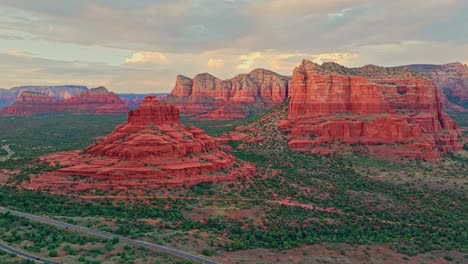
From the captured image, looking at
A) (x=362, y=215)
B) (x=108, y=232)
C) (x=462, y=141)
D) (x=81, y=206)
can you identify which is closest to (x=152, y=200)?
(x=81, y=206)

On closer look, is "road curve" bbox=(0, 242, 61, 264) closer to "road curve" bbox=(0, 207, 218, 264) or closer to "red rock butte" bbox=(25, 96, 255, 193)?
"road curve" bbox=(0, 207, 218, 264)

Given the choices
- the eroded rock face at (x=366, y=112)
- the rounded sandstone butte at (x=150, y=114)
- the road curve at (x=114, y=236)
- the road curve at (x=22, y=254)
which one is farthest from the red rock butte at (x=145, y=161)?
the eroded rock face at (x=366, y=112)

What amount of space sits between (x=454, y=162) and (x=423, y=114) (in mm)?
16234

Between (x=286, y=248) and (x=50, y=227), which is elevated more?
(x=50, y=227)

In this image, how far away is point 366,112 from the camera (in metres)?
118

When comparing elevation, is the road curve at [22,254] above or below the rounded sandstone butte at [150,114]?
below

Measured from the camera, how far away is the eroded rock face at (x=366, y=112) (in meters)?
114

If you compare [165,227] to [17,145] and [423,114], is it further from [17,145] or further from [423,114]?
[17,145]

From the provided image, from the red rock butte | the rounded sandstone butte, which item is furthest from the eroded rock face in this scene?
the rounded sandstone butte

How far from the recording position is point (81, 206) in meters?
66.7

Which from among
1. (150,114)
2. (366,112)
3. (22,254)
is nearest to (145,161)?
(150,114)

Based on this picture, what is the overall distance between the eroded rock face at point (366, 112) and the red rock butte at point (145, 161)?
115 feet

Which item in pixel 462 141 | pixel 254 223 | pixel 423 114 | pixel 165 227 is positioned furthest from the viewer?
pixel 462 141

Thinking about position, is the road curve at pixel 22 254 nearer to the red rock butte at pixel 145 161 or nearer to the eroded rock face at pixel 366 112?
the red rock butte at pixel 145 161
